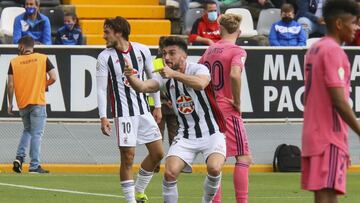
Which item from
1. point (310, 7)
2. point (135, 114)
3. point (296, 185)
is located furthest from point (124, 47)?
point (310, 7)

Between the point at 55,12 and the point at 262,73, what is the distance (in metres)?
4.94

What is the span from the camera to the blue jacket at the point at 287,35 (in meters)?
24.0

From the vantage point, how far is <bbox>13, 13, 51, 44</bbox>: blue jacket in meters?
23.0

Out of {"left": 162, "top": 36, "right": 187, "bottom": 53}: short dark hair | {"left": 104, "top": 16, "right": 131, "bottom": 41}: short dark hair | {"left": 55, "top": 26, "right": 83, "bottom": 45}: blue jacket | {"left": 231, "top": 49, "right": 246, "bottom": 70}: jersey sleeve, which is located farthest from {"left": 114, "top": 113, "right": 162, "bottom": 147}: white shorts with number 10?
{"left": 55, "top": 26, "right": 83, "bottom": 45}: blue jacket

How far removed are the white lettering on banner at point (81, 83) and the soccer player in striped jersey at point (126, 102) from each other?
756 cm

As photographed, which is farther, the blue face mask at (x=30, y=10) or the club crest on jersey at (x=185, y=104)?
the blue face mask at (x=30, y=10)

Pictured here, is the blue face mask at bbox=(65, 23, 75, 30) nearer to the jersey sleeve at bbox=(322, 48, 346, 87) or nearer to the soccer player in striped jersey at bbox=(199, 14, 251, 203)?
the soccer player in striped jersey at bbox=(199, 14, 251, 203)

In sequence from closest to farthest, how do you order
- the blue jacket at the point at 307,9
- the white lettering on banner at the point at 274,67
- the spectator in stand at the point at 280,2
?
the white lettering on banner at the point at 274,67
the blue jacket at the point at 307,9
the spectator in stand at the point at 280,2

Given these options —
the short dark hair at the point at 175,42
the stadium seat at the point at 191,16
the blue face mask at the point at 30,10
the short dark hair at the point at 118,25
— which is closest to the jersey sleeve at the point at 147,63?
the short dark hair at the point at 118,25

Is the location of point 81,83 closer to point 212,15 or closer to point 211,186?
point 212,15

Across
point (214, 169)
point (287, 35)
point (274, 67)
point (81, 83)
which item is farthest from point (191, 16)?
point (214, 169)

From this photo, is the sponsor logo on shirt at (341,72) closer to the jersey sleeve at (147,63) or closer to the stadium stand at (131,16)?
the jersey sleeve at (147,63)

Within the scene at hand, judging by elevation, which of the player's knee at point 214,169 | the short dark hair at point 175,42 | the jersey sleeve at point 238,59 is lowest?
the player's knee at point 214,169

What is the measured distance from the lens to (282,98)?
22.7m
